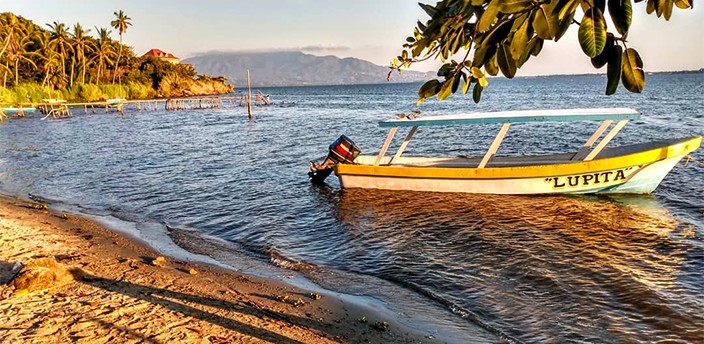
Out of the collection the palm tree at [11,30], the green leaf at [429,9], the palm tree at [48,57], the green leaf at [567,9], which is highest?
the palm tree at [11,30]

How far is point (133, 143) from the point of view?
3488cm

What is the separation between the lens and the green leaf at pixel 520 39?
68.3 inches

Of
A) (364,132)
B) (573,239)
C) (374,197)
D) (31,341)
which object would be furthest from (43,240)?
(364,132)

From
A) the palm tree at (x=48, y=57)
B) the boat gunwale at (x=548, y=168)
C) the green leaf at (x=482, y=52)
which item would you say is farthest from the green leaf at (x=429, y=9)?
the palm tree at (x=48, y=57)

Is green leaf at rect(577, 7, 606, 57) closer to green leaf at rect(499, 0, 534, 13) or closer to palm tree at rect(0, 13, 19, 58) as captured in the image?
green leaf at rect(499, 0, 534, 13)

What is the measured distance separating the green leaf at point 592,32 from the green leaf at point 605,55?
0.07 meters

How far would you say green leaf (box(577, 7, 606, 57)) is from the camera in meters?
1.63

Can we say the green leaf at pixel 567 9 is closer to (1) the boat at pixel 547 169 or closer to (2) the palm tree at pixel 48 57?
(1) the boat at pixel 547 169

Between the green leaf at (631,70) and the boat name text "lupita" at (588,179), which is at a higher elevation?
the green leaf at (631,70)

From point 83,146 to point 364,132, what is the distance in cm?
2119

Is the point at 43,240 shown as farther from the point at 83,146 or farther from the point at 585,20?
the point at 83,146

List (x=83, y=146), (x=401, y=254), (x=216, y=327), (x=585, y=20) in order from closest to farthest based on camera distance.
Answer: (x=585, y=20)
(x=216, y=327)
(x=401, y=254)
(x=83, y=146)

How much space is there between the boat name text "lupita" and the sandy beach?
10.2m

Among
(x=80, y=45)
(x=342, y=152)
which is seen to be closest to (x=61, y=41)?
(x=80, y=45)
